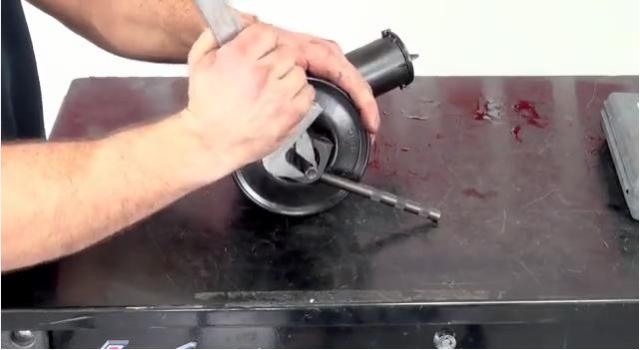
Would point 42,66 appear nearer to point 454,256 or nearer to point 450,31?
point 450,31

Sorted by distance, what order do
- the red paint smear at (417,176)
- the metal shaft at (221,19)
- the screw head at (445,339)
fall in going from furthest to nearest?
the red paint smear at (417,176) < the screw head at (445,339) < the metal shaft at (221,19)

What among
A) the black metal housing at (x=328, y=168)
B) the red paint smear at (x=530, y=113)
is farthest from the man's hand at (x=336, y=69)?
the red paint smear at (x=530, y=113)

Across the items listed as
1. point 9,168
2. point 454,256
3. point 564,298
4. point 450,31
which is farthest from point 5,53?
point 450,31

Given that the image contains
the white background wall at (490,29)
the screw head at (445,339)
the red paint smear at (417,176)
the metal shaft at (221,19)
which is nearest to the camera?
the metal shaft at (221,19)

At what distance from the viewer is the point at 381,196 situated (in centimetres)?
87

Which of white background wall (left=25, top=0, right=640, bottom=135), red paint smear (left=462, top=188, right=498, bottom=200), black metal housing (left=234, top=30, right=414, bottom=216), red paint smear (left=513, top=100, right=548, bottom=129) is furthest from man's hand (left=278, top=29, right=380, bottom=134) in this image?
white background wall (left=25, top=0, right=640, bottom=135)

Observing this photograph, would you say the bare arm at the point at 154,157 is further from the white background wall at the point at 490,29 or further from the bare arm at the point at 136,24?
the white background wall at the point at 490,29

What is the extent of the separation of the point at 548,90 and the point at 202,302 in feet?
1.72

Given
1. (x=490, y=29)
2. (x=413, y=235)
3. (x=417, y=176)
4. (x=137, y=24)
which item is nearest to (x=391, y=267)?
(x=413, y=235)

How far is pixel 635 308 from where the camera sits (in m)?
0.79

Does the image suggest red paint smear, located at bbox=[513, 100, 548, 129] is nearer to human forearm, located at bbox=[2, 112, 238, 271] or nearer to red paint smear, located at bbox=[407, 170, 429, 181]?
red paint smear, located at bbox=[407, 170, 429, 181]

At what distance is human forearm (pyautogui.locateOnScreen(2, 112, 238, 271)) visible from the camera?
759mm

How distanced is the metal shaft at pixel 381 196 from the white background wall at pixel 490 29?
0.75 meters

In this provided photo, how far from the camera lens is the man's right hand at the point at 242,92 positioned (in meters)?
0.75
